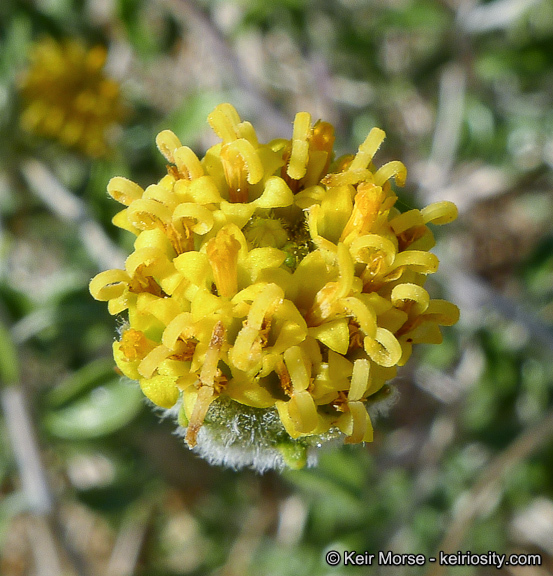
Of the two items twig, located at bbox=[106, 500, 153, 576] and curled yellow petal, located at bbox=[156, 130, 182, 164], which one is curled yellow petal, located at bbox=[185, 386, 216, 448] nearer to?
curled yellow petal, located at bbox=[156, 130, 182, 164]

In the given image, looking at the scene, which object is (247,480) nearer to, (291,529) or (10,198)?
(291,529)

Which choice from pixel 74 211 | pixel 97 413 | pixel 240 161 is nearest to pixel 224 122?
pixel 240 161

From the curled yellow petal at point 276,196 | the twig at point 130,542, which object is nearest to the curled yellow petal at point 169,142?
the curled yellow petal at point 276,196

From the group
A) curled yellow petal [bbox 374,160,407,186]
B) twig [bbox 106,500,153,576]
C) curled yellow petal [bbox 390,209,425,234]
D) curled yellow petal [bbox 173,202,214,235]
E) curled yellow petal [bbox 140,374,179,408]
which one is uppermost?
curled yellow petal [bbox 374,160,407,186]

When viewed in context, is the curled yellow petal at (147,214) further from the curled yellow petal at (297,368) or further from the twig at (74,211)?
the twig at (74,211)

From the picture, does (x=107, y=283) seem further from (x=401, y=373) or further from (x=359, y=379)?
(x=401, y=373)

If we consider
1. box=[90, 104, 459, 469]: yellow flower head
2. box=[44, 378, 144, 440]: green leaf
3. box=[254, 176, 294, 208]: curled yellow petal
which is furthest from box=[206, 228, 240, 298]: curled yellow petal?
box=[44, 378, 144, 440]: green leaf
